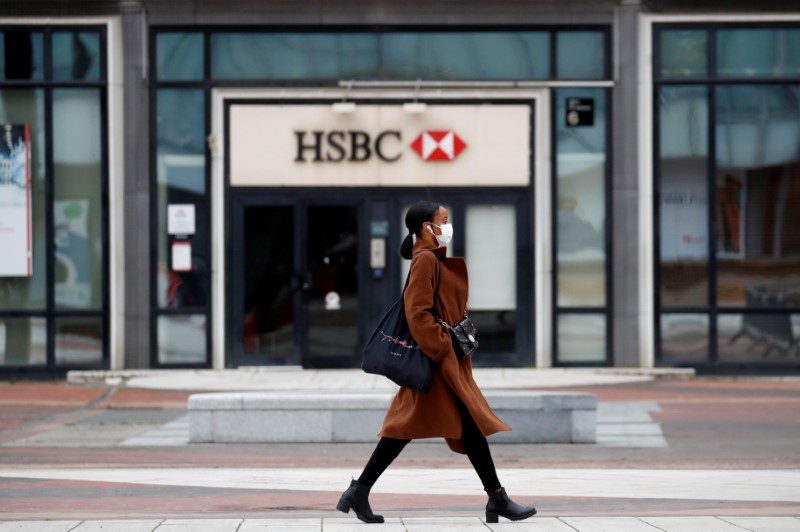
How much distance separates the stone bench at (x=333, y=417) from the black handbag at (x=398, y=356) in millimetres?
5078

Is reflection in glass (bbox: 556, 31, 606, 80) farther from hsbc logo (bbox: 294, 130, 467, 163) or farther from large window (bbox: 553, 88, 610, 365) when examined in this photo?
hsbc logo (bbox: 294, 130, 467, 163)

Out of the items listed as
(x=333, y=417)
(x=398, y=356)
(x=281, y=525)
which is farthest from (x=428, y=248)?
(x=333, y=417)

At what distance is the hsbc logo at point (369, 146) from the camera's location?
Answer: 2009 centimetres

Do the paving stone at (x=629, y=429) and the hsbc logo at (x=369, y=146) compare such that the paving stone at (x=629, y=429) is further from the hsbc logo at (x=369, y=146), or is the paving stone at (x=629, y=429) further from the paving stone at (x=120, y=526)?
the paving stone at (x=120, y=526)

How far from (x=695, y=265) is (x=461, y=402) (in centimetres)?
1269

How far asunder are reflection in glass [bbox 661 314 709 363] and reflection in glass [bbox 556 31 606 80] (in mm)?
3425

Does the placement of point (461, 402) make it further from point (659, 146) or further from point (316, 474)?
point (659, 146)

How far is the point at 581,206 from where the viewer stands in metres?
20.2

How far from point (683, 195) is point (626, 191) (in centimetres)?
77

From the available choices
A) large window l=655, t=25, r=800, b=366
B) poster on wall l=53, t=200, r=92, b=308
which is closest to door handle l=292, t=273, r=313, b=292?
poster on wall l=53, t=200, r=92, b=308

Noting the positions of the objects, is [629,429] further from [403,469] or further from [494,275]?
[494,275]

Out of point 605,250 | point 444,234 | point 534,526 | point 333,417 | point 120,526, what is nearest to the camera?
point 120,526

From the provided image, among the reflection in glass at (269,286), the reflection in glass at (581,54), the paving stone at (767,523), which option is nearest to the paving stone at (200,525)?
the paving stone at (767,523)

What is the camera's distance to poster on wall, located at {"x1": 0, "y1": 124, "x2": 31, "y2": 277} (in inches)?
782
